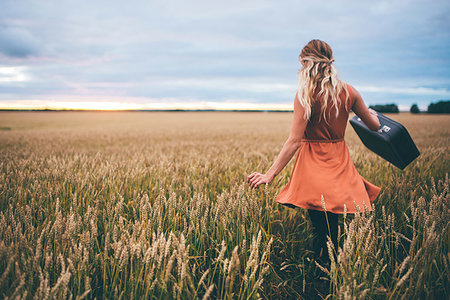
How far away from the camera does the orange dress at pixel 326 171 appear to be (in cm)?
208

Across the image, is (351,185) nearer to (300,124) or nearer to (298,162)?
(298,162)

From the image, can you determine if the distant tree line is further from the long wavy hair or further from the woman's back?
the long wavy hair

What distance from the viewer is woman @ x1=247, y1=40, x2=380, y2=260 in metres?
2.04

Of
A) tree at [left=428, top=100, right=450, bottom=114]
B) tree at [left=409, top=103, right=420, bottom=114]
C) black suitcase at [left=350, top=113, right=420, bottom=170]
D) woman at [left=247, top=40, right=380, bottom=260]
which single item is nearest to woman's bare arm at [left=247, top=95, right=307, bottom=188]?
woman at [left=247, top=40, right=380, bottom=260]

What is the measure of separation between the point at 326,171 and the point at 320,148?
0.21 m

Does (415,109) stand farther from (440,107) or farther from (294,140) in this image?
(294,140)

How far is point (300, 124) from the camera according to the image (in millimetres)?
2084

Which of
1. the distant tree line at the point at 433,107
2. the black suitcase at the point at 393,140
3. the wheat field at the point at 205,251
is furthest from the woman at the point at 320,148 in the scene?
the distant tree line at the point at 433,107

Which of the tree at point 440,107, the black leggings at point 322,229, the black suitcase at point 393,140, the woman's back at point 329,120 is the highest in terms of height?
the tree at point 440,107

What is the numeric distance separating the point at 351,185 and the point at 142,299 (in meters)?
1.78

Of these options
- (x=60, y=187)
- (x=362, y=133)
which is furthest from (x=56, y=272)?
(x=362, y=133)

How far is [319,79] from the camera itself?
2.03m

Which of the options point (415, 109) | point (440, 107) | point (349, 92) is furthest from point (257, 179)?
point (415, 109)

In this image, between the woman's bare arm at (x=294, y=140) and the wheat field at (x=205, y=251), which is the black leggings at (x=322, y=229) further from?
the woman's bare arm at (x=294, y=140)
